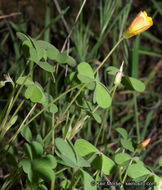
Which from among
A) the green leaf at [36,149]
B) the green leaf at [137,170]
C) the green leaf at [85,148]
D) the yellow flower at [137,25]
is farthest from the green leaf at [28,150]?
the yellow flower at [137,25]

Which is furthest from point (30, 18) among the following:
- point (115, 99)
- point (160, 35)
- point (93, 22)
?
point (160, 35)

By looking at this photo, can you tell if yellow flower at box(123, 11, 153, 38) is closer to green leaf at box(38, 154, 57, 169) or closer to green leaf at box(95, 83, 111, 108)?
green leaf at box(95, 83, 111, 108)

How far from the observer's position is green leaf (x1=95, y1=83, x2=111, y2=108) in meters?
0.56

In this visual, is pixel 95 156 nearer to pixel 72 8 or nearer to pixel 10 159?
pixel 10 159

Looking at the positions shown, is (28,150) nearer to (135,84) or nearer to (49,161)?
(49,161)

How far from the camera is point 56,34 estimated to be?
158cm

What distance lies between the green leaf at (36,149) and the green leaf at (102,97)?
164mm

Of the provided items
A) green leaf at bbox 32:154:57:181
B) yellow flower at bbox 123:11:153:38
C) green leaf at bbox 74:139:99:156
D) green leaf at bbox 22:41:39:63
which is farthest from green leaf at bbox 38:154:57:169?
yellow flower at bbox 123:11:153:38

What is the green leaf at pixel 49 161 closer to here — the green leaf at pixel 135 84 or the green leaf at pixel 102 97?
the green leaf at pixel 102 97

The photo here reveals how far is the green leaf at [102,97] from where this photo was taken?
0.56m

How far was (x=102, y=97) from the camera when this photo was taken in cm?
57

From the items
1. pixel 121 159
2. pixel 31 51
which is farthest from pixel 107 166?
pixel 31 51

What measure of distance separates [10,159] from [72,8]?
1.19 meters

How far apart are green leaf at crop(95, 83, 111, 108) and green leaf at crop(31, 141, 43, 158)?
0.16 meters
